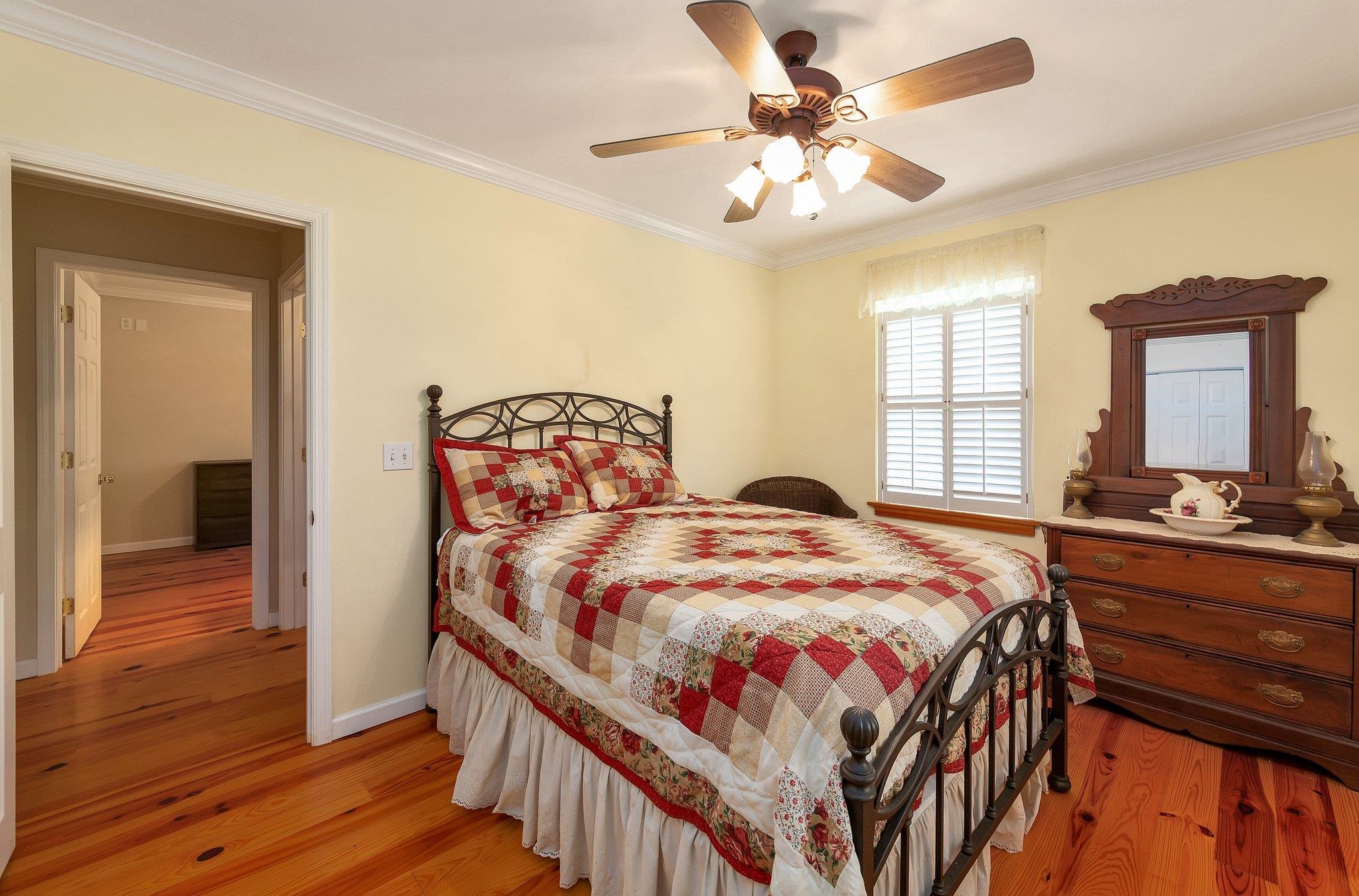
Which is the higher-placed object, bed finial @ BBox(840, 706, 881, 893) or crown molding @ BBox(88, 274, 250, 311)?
crown molding @ BBox(88, 274, 250, 311)

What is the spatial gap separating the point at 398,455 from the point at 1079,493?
3198 millimetres

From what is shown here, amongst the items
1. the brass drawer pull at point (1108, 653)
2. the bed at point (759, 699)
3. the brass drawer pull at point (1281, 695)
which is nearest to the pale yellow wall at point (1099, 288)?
the brass drawer pull at point (1108, 653)

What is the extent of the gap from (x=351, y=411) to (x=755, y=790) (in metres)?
2.13

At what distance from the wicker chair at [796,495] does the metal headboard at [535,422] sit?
75 cm

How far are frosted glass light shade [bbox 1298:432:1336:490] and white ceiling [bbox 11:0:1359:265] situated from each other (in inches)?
51.5

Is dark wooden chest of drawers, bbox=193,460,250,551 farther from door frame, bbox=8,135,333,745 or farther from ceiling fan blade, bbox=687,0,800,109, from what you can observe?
ceiling fan blade, bbox=687,0,800,109

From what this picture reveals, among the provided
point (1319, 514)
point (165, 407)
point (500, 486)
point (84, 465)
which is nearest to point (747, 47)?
point (500, 486)

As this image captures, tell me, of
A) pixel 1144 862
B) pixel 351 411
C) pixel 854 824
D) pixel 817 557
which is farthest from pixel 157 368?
pixel 1144 862

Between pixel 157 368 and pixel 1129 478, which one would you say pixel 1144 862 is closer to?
pixel 1129 478

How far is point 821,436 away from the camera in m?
4.09

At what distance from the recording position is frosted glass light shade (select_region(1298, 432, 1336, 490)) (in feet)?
7.63

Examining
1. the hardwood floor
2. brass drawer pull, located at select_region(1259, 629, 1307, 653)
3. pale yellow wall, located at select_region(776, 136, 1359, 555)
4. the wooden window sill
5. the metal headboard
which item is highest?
pale yellow wall, located at select_region(776, 136, 1359, 555)

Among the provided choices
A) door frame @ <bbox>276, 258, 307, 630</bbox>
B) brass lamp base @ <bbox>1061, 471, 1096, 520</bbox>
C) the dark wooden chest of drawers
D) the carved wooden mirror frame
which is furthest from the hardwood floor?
the dark wooden chest of drawers

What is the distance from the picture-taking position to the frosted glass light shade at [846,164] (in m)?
1.81
